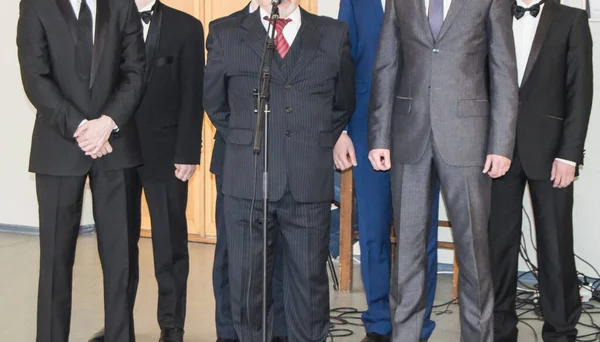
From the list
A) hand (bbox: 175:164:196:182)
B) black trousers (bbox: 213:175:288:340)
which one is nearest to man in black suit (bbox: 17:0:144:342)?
hand (bbox: 175:164:196:182)

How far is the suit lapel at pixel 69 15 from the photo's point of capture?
→ 3.10 m

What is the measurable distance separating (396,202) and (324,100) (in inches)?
20.0

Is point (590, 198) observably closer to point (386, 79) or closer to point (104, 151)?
point (386, 79)

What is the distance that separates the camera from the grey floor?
4.11m

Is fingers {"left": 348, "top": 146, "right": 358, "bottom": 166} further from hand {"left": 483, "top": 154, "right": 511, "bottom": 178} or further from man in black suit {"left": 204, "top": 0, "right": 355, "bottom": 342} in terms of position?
hand {"left": 483, "top": 154, "right": 511, "bottom": 178}

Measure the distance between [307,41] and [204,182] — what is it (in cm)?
332

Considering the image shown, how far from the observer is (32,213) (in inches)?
265

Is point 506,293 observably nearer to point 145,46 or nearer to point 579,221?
point 579,221

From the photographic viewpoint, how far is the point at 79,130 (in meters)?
3.11

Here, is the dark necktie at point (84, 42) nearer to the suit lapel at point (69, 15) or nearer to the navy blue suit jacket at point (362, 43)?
the suit lapel at point (69, 15)

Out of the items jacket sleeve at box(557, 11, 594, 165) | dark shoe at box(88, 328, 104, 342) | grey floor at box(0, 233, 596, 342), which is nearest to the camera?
jacket sleeve at box(557, 11, 594, 165)

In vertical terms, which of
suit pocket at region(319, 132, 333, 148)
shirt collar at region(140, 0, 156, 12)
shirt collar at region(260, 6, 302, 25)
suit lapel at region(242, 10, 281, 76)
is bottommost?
suit pocket at region(319, 132, 333, 148)

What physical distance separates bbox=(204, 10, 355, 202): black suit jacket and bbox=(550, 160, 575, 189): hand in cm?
104

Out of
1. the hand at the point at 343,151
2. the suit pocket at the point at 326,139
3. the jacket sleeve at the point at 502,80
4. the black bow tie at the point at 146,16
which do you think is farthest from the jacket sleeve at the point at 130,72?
the jacket sleeve at the point at 502,80
